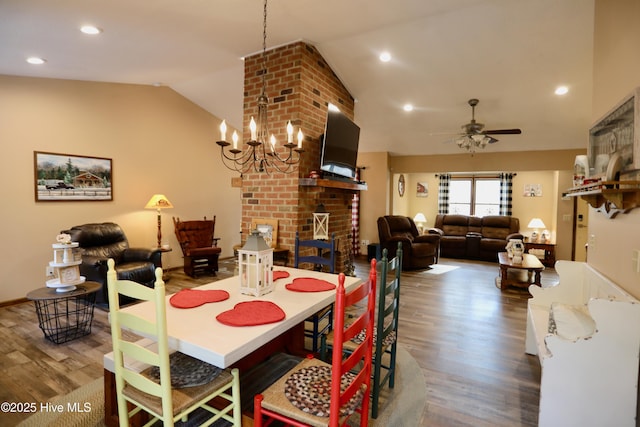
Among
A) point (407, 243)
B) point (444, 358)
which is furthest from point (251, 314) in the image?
point (407, 243)

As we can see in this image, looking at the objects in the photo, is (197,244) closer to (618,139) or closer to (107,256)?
(107,256)

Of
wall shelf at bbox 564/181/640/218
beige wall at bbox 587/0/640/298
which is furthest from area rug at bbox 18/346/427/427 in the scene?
wall shelf at bbox 564/181/640/218

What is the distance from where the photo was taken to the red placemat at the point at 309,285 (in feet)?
6.54

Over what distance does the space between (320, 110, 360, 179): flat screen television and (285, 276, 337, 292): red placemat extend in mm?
1461

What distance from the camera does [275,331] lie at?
1439mm

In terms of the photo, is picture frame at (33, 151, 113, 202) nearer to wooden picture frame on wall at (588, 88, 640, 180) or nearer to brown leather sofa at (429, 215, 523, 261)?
wooden picture frame on wall at (588, 88, 640, 180)

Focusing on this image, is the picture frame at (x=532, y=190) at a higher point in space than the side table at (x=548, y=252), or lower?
higher

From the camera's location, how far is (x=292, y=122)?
10.8 ft

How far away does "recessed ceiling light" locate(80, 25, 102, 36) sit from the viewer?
2.68m

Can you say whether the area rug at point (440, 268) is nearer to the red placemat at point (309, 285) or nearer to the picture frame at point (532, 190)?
the picture frame at point (532, 190)

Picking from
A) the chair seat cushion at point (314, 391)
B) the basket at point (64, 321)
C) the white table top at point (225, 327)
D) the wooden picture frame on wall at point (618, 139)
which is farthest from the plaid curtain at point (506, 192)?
the basket at point (64, 321)

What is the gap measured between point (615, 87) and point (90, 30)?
4046 mm

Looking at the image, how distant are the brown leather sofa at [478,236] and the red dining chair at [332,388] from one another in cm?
622

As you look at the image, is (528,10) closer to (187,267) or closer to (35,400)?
(35,400)
